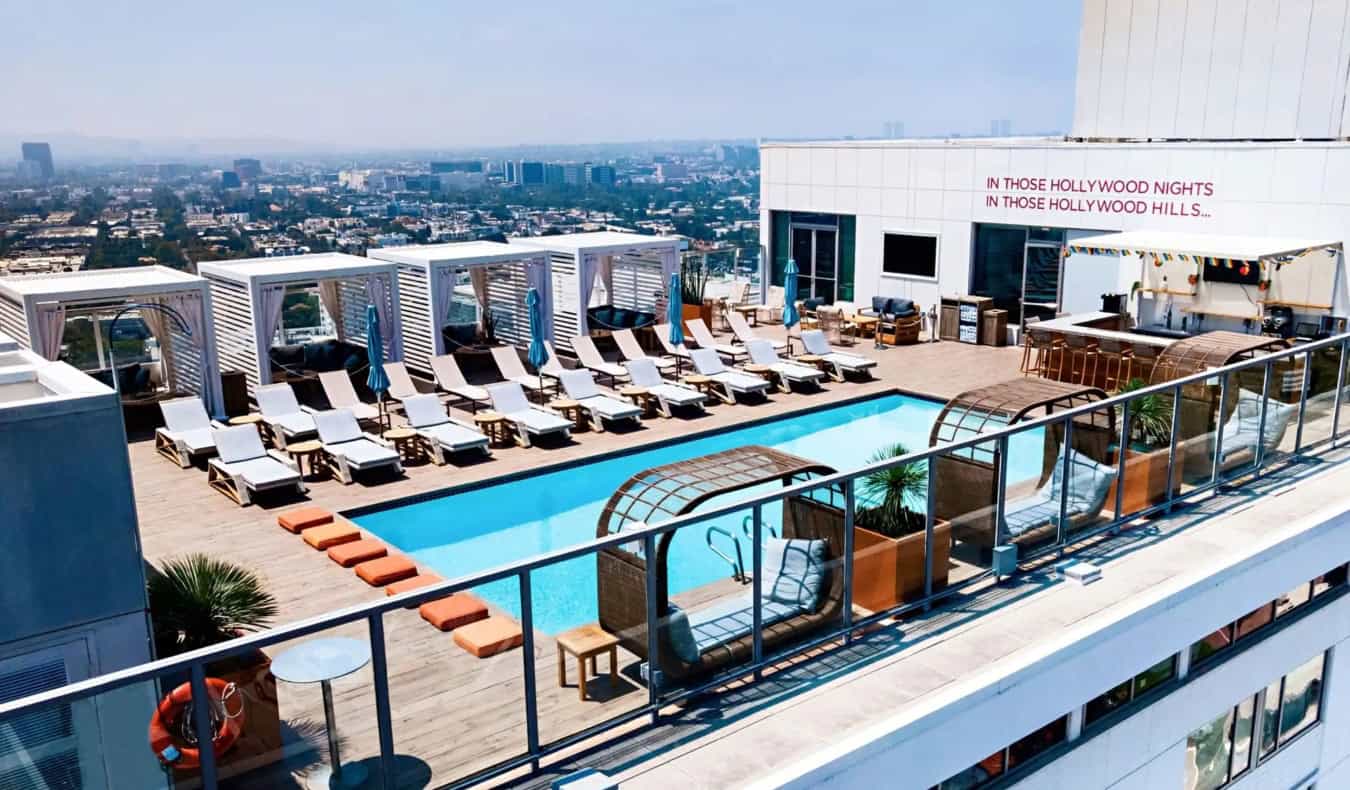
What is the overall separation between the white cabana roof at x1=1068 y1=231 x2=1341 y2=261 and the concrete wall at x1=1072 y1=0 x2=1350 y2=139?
8.25 feet

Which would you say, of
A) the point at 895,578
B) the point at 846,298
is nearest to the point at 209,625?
the point at 895,578

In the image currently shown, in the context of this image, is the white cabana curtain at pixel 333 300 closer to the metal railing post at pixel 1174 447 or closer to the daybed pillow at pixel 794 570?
the daybed pillow at pixel 794 570

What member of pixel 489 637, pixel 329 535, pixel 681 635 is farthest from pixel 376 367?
pixel 681 635

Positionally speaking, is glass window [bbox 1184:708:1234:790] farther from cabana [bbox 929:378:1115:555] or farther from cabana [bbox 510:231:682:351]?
cabana [bbox 510:231:682:351]

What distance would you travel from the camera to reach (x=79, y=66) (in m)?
146

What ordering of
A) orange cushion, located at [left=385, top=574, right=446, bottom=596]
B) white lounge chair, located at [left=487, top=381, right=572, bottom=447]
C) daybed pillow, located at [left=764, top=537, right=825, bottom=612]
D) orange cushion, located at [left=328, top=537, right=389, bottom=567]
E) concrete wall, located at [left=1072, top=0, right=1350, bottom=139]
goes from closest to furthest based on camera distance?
daybed pillow, located at [left=764, top=537, right=825, bottom=612] → orange cushion, located at [left=385, top=574, right=446, bottom=596] → orange cushion, located at [left=328, top=537, right=389, bottom=567] → white lounge chair, located at [left=487, top=381, right=572, bottom=447] → concrete wall, located at [left=1072, top=0, right=1350, bottom=139]

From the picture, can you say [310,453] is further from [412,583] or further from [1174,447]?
[1174,447]

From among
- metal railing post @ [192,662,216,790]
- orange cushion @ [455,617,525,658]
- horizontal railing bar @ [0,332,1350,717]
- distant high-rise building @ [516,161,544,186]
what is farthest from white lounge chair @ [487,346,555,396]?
distant high-rise building @ [516,161,544,186]

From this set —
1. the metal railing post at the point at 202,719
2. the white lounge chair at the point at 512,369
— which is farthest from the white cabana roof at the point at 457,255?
the metal railing post at the point at 202,719

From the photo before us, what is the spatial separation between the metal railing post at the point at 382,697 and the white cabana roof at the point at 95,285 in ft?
40.1

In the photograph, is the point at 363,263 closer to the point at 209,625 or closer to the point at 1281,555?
the point at 209,625

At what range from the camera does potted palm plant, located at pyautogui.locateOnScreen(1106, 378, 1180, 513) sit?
327 inches

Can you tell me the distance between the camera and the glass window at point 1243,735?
862 centimetres

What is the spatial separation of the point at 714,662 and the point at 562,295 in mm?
15012
